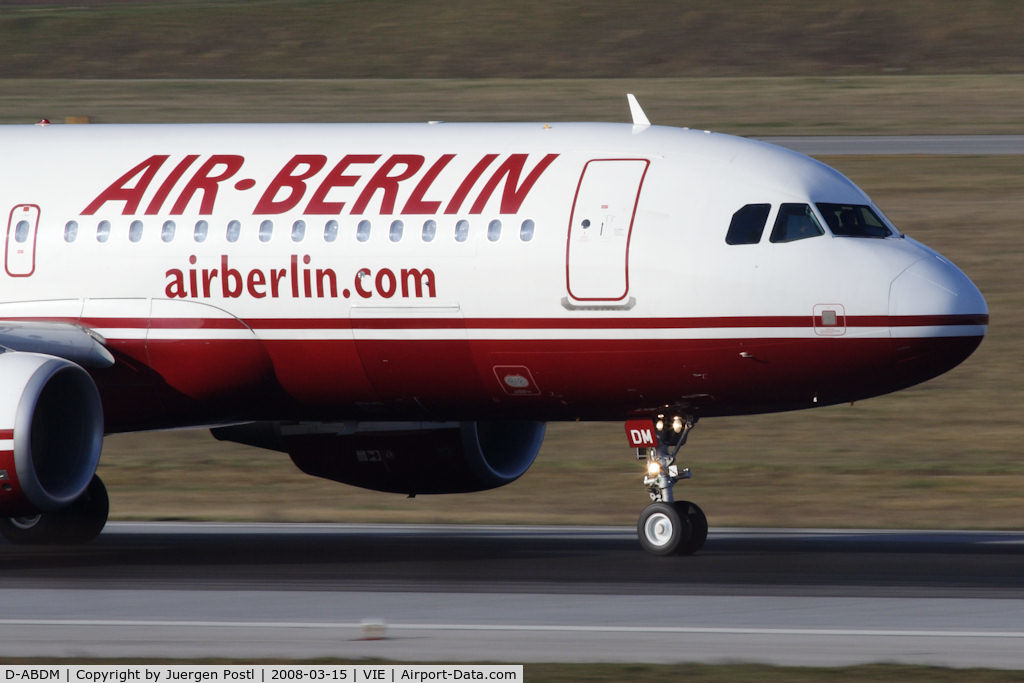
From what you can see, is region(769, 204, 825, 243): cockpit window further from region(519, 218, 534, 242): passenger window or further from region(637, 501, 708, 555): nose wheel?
region(637, 501, 708, 555): nose wheel

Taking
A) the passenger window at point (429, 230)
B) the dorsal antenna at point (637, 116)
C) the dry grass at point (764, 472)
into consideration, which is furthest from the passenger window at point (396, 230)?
the dry grass at point (764, 472)

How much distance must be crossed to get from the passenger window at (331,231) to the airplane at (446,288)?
0.03 m

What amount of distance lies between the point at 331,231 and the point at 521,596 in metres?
4.97

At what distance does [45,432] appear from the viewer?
19859 millimetres

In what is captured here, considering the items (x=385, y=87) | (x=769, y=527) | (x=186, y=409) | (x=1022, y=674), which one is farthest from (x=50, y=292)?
(x=385, y=87)

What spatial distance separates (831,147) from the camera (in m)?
45.2

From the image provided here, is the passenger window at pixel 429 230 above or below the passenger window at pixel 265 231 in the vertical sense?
below

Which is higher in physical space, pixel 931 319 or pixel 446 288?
pixel 446 288

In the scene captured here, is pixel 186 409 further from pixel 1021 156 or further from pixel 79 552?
pixel 1021 156

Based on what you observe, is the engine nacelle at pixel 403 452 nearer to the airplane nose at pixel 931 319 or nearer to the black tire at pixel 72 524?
the black tire at pixel 72 524

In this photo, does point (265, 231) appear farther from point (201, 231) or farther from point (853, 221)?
point (853, 221)

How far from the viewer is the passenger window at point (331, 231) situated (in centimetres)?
2030

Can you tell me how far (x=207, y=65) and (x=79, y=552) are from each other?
50676mm

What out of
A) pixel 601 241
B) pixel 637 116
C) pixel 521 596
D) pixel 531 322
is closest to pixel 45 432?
pixel 531 322
